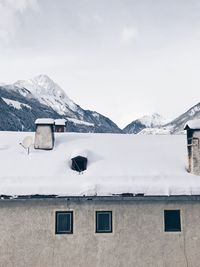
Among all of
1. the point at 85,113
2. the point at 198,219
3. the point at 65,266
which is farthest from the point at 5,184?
the point at 85,113

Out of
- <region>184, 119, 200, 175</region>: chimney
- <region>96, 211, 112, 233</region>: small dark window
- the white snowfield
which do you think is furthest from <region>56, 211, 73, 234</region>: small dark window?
<region>184, 119, 200, 175</region>: chimney

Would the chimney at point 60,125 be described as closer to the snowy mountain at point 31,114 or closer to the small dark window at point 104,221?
the small dark window at point 104,221

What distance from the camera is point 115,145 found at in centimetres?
2072

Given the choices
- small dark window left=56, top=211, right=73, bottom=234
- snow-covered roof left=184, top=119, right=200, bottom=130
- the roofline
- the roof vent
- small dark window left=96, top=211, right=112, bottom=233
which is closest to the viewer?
the roofline

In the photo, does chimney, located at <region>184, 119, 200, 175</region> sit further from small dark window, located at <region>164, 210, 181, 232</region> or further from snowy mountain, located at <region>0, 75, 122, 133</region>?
snowy mountain, located at <region>0, 75, 122, 133</region>

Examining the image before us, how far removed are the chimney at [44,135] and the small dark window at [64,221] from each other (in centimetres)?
416

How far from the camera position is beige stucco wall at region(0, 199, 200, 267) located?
16.1m

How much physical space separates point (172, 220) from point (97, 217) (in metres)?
3.39

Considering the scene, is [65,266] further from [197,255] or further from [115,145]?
[115,145]

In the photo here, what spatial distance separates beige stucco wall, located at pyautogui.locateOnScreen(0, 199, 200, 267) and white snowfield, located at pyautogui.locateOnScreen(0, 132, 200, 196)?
0.63 meters

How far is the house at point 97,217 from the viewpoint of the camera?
16.2 metres

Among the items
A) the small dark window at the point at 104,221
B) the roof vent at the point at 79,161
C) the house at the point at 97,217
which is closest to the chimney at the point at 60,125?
the roof vent at the point at 79,161

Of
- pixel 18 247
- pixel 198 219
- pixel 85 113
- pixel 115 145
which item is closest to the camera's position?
pixel 18 247

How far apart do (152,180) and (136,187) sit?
0.93m
